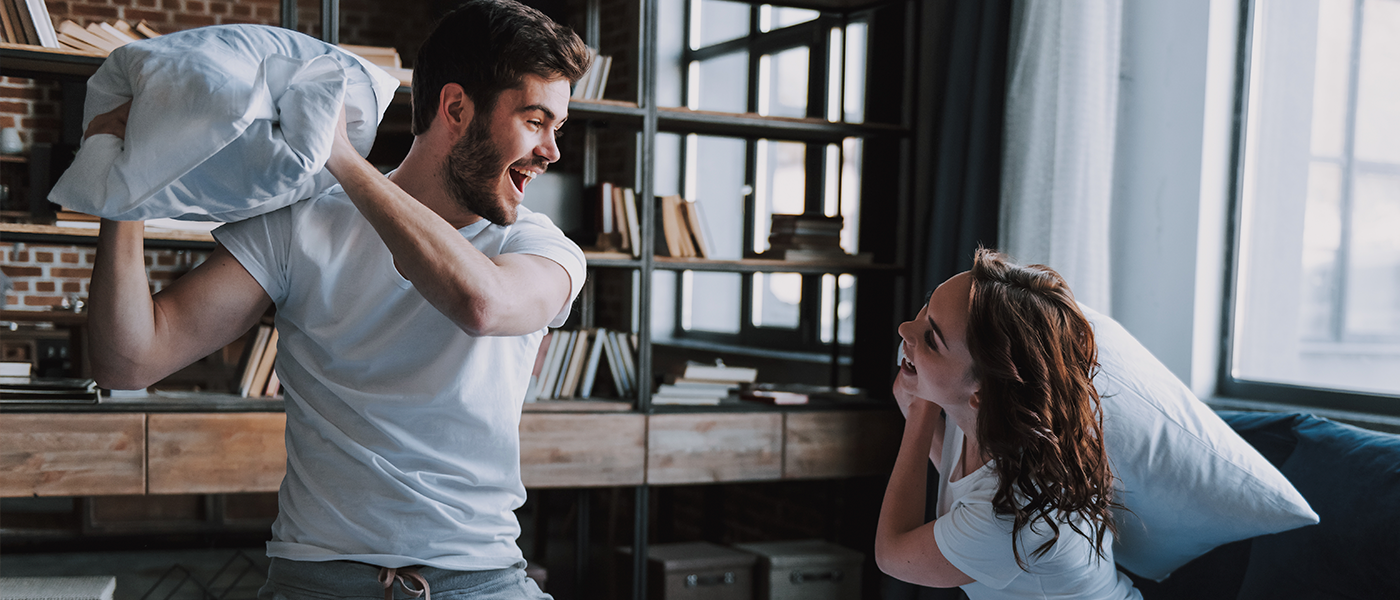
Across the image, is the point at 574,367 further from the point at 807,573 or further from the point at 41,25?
the point at 41,25

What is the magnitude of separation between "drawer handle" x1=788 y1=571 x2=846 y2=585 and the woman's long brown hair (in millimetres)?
1752

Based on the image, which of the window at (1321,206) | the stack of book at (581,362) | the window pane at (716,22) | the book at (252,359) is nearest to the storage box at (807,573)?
the stack of book at (581,362)

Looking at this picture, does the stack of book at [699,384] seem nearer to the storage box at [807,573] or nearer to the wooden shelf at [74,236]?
the storage box at [807,573]

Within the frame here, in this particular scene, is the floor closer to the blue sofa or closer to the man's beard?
the man's beard

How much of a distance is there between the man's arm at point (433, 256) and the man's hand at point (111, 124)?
0.18 m

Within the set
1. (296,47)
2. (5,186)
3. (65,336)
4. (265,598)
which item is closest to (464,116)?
(296,47)

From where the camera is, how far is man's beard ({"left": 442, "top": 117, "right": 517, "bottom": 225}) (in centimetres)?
119

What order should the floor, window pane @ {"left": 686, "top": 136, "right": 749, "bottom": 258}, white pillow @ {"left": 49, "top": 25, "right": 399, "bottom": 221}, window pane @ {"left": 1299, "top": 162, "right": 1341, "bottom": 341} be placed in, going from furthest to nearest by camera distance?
1. window pane @ {"left": 686, "top": 136, "right": 749, "bottom": 258}
2. the floor
3. window pane @ {"left": 1299, "top": 162, "right": 1341, "bottom": 341}
4. white pillow @ {"left": 49, "top": 25, "right": 399, "bottom": 221}

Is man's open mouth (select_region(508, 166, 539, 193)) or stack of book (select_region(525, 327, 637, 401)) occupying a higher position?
man's open mouth (select_region(508, 166, 539, 193))

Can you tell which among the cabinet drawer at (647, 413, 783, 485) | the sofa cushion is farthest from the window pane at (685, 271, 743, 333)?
the sofa cushion

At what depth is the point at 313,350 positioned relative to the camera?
1130mm

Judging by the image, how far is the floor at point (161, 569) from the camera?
13.2 ft

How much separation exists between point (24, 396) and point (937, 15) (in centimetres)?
267

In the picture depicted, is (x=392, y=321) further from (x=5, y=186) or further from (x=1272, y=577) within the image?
(x=5, y=186)
